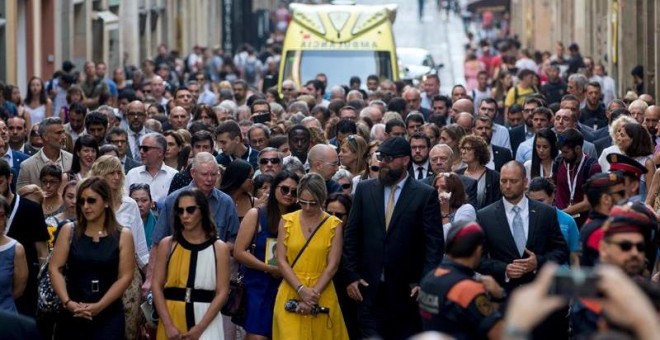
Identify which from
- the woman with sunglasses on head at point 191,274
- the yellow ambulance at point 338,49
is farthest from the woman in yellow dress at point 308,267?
the yellow ambulance at point 338,49

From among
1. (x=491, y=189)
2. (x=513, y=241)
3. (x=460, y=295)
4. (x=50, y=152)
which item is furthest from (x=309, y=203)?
(x=50, y=152)

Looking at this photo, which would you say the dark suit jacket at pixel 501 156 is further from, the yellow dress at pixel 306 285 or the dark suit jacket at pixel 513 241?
the yellow dress at pixel 306 285

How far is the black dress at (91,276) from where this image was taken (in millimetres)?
11602

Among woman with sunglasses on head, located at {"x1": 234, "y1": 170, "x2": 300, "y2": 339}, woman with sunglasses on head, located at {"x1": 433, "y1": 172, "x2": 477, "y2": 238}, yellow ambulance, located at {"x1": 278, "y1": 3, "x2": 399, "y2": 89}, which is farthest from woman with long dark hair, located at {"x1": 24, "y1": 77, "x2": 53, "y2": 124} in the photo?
woman with sunglasses on head, located at {"x1": 234, "y1": 170, "x2": 300, "y2": 339}

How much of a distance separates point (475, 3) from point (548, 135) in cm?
4618

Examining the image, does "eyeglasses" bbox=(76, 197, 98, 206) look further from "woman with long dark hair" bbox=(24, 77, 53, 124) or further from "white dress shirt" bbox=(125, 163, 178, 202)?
"woman with long dark hair" bbox=(24, 77, 53, 124)

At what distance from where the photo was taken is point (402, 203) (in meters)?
12.3

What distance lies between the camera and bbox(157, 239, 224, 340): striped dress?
11.7 metres

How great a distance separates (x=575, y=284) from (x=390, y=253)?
6.16m

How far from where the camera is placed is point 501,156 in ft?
55.7

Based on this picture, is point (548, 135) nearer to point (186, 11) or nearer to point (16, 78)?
point (16, 78)

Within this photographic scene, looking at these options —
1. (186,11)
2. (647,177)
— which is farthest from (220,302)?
(186,11)

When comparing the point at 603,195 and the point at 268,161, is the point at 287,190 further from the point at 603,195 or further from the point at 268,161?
the point at 603,195

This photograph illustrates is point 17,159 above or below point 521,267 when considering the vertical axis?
above
